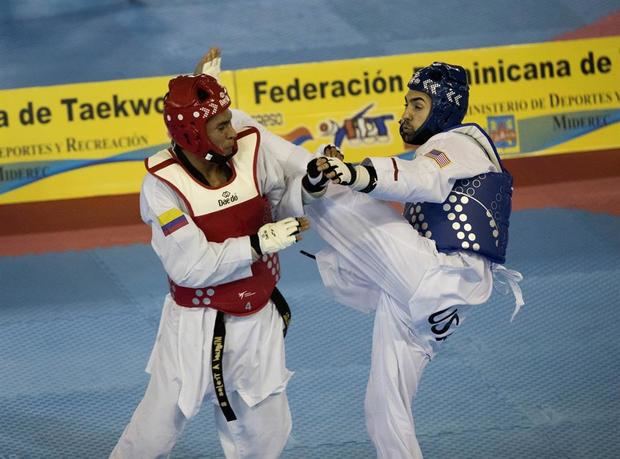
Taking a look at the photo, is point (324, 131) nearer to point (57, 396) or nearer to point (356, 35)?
point (356, 35)

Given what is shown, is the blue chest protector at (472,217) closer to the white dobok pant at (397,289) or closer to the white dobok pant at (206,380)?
the white dobok pant at (397,289)

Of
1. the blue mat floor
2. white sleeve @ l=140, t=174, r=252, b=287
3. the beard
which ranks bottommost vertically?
the blue mat floor

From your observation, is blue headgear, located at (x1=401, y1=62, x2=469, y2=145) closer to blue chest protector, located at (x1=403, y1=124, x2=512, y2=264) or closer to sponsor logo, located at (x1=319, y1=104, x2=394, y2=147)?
blue chest protector, located at (x1=403, y1=124, x2=512, y2=264)

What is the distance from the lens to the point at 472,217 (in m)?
4.59

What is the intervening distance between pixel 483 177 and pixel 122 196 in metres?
4.52

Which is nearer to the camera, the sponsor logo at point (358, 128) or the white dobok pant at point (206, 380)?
the white dobok pant at point (206, 380)

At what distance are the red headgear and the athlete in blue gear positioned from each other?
0.48 m

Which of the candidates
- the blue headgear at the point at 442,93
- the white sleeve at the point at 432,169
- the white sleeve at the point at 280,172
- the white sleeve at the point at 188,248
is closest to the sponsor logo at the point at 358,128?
the white sleeve at the point at 280,172

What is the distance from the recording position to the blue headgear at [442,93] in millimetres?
4699

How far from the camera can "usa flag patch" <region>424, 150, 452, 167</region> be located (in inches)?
177

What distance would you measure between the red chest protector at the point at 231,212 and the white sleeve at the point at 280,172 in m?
0.09

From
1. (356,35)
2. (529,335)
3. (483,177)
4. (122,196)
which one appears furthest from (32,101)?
(483,177)

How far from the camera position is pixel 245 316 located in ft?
14.6

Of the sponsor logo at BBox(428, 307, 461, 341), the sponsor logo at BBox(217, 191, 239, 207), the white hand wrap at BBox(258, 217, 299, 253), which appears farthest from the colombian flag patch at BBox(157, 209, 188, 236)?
the sponsor logo at BBox(428, 307, 461, 341)
